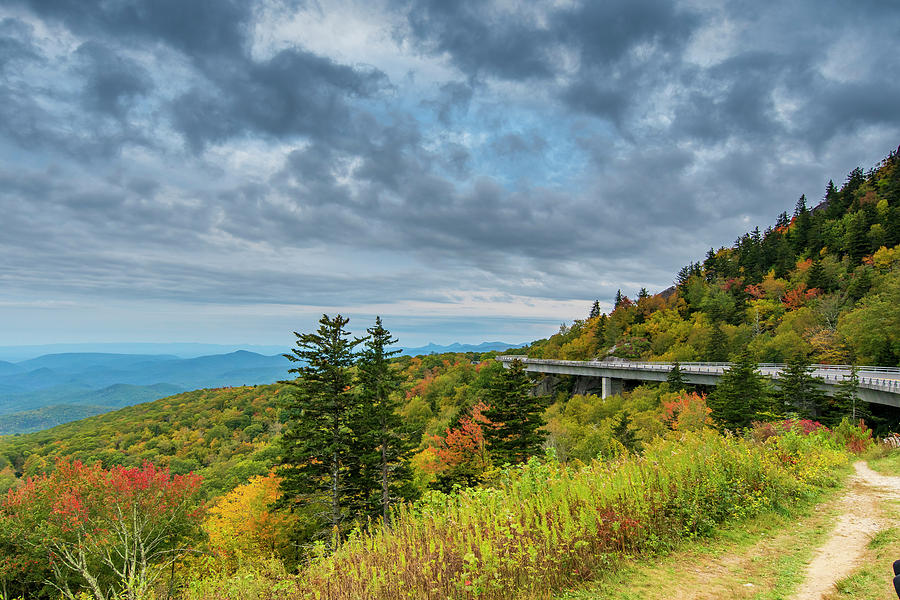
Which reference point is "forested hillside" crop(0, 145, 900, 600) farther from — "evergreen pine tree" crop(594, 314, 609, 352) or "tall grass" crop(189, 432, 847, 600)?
"evergreen pine tree" crop(594, 314, 609, 352)

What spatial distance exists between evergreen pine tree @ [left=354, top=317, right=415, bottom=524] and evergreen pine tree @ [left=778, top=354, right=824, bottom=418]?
32.2 meters

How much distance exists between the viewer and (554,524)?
18.7ft

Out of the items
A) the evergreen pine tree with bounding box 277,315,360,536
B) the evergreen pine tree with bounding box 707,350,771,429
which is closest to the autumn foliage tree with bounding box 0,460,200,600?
the evergreen pine tree with bounding box 277,315,360,536

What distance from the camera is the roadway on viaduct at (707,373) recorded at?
3222cm

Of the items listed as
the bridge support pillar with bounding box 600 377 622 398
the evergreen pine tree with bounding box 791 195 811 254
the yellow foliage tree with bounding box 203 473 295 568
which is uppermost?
the evergreen pine tree with bounding box 791 195 811 254

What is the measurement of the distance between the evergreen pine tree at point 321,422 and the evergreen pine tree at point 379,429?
0.84 m

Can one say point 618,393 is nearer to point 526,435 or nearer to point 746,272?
point 526,435

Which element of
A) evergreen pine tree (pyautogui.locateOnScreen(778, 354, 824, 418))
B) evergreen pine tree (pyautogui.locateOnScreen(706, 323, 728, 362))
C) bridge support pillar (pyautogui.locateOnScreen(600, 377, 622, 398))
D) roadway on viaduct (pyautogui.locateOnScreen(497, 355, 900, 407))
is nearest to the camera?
roadway on viaduct (pyautogui.locateOnScreen(497, 355, 900, 407))

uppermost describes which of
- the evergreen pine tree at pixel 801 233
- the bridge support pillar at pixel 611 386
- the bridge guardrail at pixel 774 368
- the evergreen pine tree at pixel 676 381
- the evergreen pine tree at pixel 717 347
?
the evergreen pine tree at pixel 801 233

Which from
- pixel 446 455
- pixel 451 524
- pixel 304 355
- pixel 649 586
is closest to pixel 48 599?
pixel 304 355

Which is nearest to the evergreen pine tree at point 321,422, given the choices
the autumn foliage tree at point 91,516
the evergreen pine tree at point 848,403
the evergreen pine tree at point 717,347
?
the autumn foliage tree at point 91,516

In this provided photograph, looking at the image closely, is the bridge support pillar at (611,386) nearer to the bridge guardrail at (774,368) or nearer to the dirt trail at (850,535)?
the bridge guardrail at (774,368)

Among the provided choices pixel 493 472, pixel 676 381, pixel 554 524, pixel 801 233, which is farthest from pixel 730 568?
pixel 801 233

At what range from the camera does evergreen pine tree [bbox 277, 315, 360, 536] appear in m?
24.5
